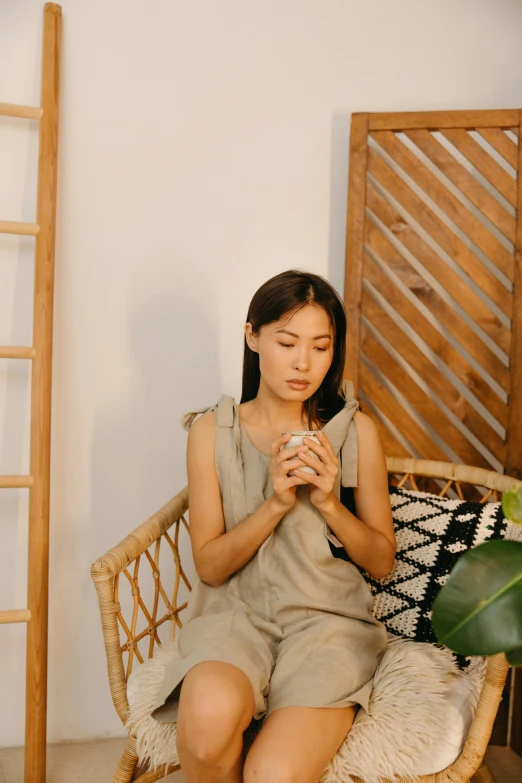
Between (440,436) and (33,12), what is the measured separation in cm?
136

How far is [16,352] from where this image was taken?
5.35ft

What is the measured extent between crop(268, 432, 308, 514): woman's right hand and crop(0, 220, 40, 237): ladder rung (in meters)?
0.79

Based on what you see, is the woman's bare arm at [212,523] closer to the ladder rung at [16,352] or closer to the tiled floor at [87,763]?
the ladder rung at [16,352]

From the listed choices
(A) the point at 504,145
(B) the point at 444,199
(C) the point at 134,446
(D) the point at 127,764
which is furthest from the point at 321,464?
(A) the point at 504,145

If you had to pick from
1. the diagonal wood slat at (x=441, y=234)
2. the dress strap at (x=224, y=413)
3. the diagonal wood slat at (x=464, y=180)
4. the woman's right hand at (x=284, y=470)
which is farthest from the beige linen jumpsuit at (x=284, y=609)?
the diagonal wood slat at (x=464, y=180)

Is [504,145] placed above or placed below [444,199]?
above

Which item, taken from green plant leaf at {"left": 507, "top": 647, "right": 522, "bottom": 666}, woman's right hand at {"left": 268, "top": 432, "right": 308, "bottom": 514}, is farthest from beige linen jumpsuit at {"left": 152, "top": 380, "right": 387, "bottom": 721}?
green plant leaf at {"left": 507, "top": 647, "right": 522, "bottom": 666}

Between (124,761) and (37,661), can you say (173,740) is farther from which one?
(37,661)

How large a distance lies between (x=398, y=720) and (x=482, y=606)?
1.05ft

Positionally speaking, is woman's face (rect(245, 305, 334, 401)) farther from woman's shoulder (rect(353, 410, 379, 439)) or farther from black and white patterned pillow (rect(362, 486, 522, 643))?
black and white patterned pillow (rect(362, 486, 522, 643))

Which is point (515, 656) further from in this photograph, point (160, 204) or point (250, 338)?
point (160, 204)

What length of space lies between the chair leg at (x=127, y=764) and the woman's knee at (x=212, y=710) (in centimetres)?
21

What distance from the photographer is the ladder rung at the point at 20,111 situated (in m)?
1.63

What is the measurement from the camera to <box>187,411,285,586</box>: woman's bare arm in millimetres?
1299
